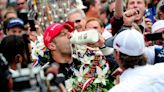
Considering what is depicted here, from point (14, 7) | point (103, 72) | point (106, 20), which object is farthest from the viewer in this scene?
point (106, 20)

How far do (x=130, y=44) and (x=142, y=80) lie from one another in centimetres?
39

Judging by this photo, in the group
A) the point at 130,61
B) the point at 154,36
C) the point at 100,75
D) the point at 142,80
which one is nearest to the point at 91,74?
the point at 100,75

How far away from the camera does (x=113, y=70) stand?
6.37 m

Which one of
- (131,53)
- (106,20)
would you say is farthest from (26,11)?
(131,53)

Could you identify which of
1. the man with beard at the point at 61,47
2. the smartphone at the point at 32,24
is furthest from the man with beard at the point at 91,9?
the man with beard at the point at 61,47

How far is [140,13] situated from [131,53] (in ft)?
9.30

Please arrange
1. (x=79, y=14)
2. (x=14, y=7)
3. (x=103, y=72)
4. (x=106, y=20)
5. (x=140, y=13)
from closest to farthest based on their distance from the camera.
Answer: (x=103, y=72) < (x=140, y=13) < (x=79, y=14) < (x=14, y=7) < (x=106, y=20)

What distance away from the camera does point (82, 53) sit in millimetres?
6152

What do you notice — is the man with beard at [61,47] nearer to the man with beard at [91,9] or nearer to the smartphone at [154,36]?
the smartphone at [154,36]

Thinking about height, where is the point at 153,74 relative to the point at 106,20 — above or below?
above

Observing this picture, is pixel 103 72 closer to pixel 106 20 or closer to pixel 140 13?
pixel 140 13

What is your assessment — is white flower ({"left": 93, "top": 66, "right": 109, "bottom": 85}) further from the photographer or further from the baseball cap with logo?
the baseball cap with logo

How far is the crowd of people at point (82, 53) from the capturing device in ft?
11.3

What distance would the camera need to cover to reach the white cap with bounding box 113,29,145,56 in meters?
5.04
